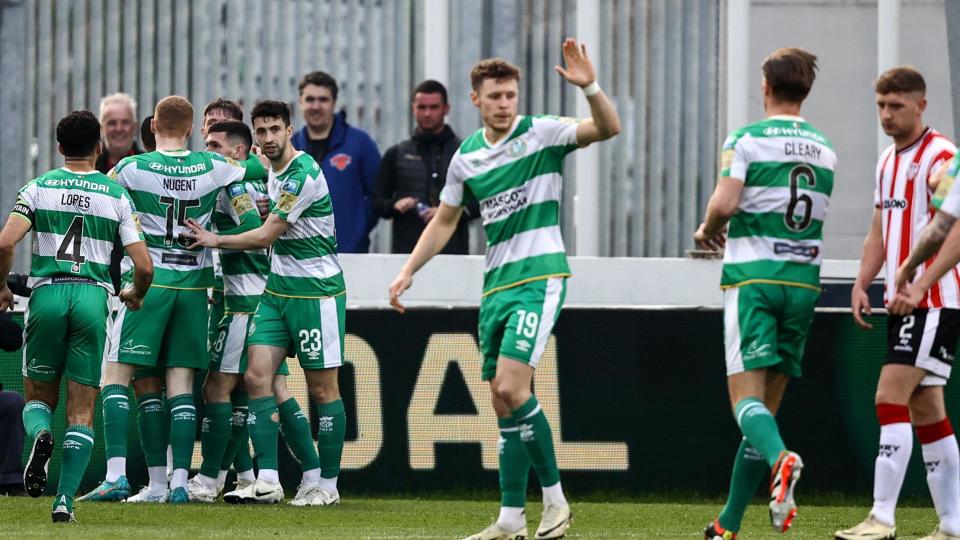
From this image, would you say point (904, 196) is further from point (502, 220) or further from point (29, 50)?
point (29, 50)

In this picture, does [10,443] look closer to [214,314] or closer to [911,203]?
[214,314]

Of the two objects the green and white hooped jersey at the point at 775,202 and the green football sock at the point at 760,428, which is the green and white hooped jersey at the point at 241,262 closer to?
the green and white hooped jersey at the point at 775,202

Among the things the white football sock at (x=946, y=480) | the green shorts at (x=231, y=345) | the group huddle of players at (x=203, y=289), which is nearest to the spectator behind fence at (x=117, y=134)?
the group huddle of players at (x=203, y=289)

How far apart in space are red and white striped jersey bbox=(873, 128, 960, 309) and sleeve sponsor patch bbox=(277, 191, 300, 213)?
11.7 ft

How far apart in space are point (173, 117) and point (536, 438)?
350 cm

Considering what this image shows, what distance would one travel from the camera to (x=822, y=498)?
12.0 metres

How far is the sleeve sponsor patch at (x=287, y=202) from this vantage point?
1062 cm

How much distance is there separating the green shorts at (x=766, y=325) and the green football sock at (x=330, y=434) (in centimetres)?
356

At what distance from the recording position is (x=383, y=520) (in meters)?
9.84

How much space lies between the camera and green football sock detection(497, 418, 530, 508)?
27.6 ft

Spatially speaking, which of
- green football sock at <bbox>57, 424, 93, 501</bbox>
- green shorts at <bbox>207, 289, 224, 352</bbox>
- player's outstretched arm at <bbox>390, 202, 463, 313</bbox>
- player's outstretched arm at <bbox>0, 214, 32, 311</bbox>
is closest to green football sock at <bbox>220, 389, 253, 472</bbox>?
green shorts at <bbox>207, 289, 224, 352</bbox>

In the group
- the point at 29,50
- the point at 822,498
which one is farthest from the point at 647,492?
the point at 29,50

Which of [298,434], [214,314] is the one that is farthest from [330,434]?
[214,314]

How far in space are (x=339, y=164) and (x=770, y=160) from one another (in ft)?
19.3
